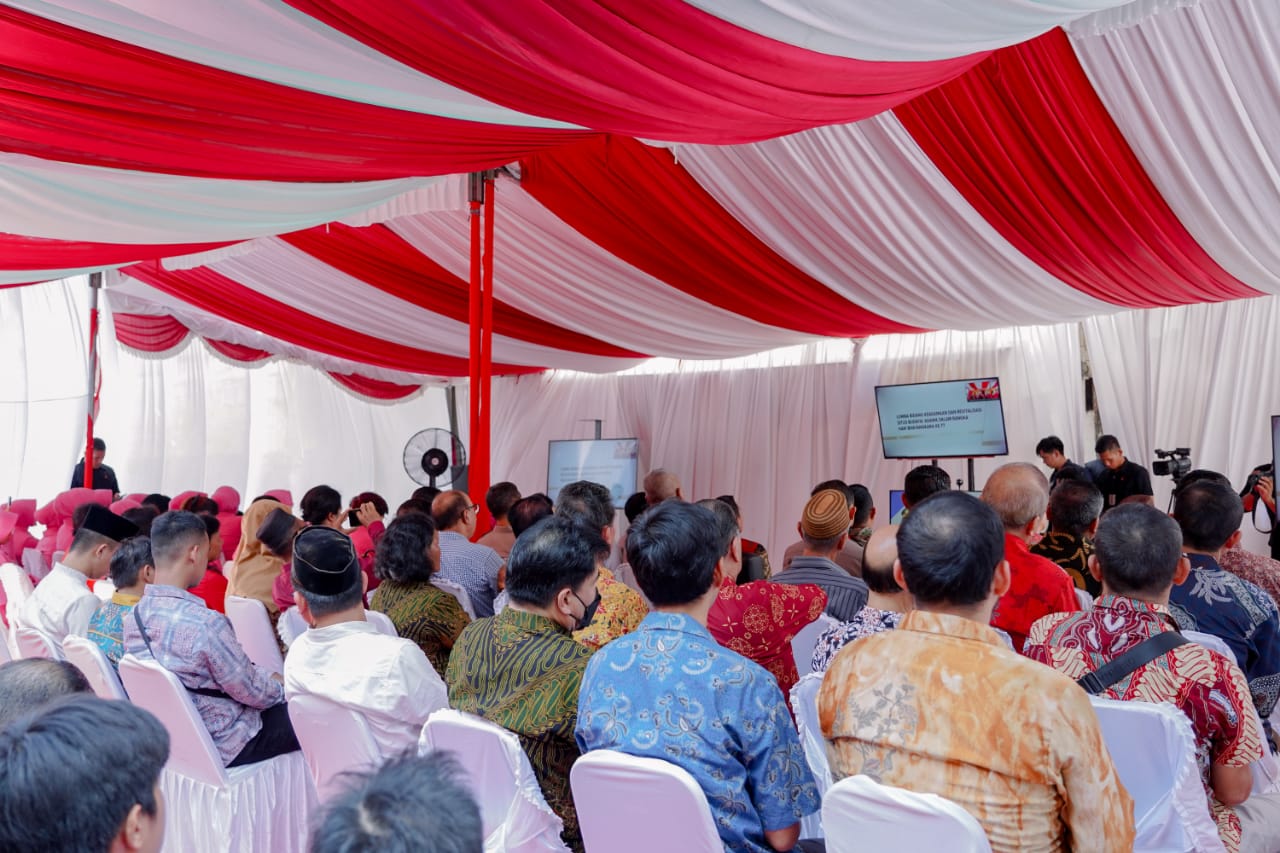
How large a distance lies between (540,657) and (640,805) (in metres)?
0.47

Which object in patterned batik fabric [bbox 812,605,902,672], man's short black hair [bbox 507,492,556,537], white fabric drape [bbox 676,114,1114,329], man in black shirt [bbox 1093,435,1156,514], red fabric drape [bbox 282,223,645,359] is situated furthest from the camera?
red fabric drape [bbox 282,223,645,359]

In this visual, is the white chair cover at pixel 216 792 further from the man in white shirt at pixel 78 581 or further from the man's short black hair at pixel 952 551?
the man's short black hair at pixel 952 551

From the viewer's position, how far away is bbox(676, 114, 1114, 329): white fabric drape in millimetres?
4613

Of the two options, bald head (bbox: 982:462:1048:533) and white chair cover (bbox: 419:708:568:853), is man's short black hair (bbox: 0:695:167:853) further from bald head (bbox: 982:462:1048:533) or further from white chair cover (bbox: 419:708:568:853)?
bald head (bbox: 982:462:1048:533)

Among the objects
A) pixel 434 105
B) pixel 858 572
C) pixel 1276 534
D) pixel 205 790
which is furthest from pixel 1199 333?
pixel 205 790

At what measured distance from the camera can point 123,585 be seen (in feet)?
10.2

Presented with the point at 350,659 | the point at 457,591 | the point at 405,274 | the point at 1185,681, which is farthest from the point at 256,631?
the point at 405,274

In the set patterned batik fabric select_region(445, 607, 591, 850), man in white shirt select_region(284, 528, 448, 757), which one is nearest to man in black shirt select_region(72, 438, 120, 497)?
man in white shirt select_region(284, 528, 448, 757)

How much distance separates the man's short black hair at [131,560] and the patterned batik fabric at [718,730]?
1904mm

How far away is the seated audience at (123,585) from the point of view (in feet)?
9.75

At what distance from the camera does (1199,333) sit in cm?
625

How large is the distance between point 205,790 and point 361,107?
7.05 ft

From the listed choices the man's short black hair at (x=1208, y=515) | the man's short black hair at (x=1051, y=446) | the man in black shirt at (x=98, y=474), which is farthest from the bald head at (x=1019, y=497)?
the man in black shirt at (x=98, y=474)

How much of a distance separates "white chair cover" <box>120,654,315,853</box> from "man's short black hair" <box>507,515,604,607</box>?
993 millimetres
